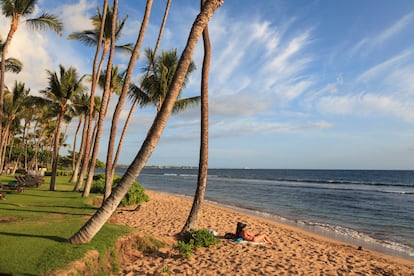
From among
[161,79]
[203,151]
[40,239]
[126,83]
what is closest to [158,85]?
[161,79]

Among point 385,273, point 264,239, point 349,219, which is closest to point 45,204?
point 264,239

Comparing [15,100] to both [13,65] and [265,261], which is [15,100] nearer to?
[13,65]

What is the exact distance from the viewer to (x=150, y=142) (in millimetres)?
5266

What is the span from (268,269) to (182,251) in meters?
2.28

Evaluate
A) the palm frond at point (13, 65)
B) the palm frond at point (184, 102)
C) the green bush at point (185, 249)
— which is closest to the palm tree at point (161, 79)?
the palm frond at point (184, 102)

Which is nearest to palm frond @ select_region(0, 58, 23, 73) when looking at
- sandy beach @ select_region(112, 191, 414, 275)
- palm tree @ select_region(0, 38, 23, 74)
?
palm tree @ select_region(0, 38, 23, 74)

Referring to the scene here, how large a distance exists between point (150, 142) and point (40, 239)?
3.46 meters

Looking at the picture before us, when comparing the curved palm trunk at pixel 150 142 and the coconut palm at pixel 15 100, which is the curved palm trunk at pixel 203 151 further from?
the coconut palm at pixel 15 100

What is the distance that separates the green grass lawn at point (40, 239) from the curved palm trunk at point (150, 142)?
438 mm

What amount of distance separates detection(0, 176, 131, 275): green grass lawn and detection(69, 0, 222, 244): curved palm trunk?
44cm

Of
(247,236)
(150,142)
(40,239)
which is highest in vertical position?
(150,142)

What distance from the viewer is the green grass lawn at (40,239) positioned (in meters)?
4.89

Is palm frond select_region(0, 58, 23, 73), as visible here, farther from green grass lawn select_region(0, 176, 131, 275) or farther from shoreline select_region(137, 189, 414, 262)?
shoreline select_region(137, 189, 414, 262)

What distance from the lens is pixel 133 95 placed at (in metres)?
16.4
